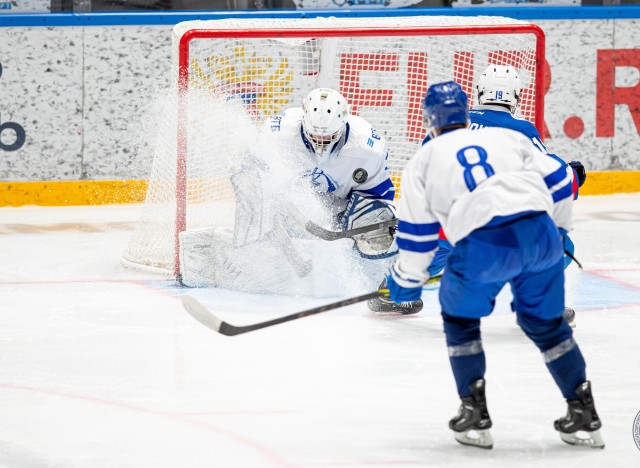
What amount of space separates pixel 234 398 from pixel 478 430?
2.56 feet

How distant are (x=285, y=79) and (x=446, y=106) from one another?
12.6ft

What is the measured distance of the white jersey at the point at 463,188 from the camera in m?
2.79

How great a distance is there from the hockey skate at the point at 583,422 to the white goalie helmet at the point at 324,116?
6.76 ft

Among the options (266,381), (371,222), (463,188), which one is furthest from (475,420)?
(371,222)

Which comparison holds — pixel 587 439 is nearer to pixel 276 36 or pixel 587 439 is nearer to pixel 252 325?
pixel 252 325

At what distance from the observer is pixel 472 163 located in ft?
9.23

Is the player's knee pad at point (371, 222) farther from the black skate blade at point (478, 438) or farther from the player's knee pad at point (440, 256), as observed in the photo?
the black skate blade at point (478, 438)

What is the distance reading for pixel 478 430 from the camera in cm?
291

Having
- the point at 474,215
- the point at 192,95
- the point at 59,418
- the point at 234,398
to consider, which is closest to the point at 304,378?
the point at 234,398

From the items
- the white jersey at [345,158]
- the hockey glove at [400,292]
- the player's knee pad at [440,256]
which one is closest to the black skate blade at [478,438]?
the hockey glove at [400,292]

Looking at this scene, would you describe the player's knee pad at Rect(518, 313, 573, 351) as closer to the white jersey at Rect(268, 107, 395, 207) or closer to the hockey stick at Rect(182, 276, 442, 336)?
the hockey stick at Rect(182, 276, 442, 336)

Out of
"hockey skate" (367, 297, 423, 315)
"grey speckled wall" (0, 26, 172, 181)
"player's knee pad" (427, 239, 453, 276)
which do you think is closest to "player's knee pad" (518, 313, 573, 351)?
"player's knee pad" (427, 239, 453, 276)

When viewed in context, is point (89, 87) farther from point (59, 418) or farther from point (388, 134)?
point (59, 418)

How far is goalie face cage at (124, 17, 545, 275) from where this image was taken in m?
5.40
